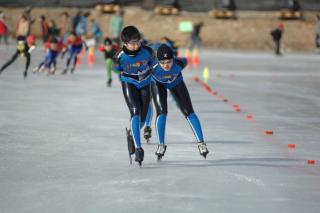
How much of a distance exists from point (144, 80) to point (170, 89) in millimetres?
341

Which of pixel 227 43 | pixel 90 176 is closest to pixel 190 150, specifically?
pixel 90 176

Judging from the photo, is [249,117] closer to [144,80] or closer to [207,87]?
[144,80]

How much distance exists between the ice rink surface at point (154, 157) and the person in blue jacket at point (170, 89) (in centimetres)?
25

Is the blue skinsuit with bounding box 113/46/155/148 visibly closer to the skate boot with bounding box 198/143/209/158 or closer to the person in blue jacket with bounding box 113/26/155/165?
the person in blue jacket with bounding box 113/26/155/165

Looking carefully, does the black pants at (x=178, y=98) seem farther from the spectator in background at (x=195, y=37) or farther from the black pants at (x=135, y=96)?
the spectator in background at (x=195, y=37)

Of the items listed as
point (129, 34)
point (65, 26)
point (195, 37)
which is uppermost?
point (129, 34)

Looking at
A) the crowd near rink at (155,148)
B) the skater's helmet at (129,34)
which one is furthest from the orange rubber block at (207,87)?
the skater's helmet at (129,34)

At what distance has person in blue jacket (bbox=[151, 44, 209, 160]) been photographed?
31.1 feet

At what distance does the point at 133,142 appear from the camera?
9289 millimetres

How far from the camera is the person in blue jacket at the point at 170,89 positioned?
947 cm

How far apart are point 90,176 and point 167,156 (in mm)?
1661

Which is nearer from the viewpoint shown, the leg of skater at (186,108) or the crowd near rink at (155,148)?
the crowd near rink at (155,148)

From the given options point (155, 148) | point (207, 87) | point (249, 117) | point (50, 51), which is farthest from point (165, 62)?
point (50, 51)

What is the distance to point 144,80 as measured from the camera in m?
9.48
